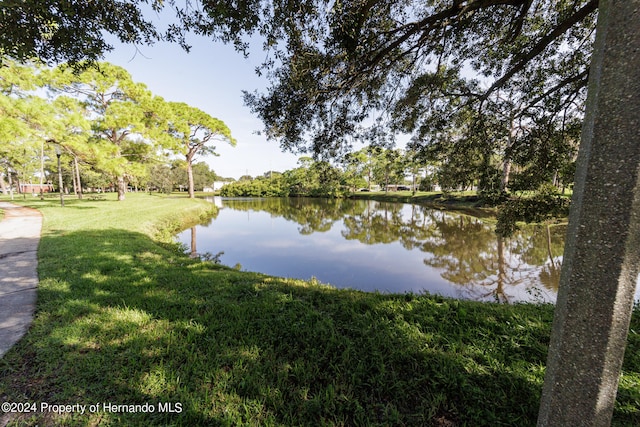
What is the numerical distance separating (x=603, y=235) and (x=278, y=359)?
2.53 m

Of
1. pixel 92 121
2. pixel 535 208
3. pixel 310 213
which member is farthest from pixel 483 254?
pixel 92 121

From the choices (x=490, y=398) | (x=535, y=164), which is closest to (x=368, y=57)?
(x=535, y=164)

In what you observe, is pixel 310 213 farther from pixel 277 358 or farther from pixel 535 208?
pixel 277 358

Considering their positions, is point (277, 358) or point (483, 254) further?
point (483, 254)

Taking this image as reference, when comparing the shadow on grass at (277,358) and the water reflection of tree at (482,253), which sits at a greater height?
the shadow on grass at (277,358)

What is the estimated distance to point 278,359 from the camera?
2.37 metres

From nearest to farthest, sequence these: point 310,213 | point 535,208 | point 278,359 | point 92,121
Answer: point 278,359 < point 535,208 < point 92,121 < point 310,213

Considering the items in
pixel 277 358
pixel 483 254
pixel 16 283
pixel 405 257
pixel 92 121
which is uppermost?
pixel 92 121

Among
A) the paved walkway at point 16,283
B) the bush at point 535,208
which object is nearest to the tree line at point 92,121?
the paved walkway at point 16,283

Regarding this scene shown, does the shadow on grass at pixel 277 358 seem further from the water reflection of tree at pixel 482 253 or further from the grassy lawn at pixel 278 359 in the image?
the water reflection of tree at pixel 482 253

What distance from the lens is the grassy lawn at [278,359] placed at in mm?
1849

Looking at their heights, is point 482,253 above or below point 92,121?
below

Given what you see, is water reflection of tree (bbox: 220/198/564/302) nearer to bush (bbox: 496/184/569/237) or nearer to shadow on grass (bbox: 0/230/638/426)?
bush (bbox: 496/184/569/237)

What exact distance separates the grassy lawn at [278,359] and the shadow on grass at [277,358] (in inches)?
0.5
